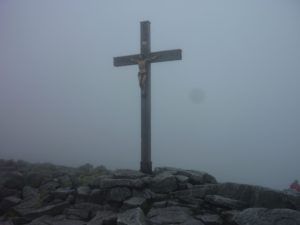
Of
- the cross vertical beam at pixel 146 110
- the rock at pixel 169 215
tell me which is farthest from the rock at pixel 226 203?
the cross vertical beam at pixel 146 110

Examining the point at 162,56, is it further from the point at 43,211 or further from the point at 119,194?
the point at 43,211

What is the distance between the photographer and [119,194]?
6285 millimetres

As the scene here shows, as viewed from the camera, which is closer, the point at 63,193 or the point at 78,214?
the point at 78,214

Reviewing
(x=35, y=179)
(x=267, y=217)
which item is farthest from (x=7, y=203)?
(x=267, y=217)

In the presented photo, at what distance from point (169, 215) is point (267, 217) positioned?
5.07ft

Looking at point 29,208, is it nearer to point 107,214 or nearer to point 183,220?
point 107,214

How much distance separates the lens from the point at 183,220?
519cm

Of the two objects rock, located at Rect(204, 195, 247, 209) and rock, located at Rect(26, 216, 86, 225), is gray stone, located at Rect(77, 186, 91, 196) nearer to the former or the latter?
rock, located at Rect(26, 216, 86, 225)

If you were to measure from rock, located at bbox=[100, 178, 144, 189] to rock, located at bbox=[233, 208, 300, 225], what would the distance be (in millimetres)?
2072

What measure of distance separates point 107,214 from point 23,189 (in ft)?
9.23

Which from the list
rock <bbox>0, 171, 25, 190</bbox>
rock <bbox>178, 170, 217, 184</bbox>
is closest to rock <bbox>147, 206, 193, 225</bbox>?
rock <bbox>178, 170, 217, 184</bbox>

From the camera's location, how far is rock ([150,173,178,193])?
6.25 meters

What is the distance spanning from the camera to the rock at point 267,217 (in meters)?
4.57

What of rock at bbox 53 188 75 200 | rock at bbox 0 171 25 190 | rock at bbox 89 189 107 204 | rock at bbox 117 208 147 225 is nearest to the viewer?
rock at bbox 117 208 147 225
